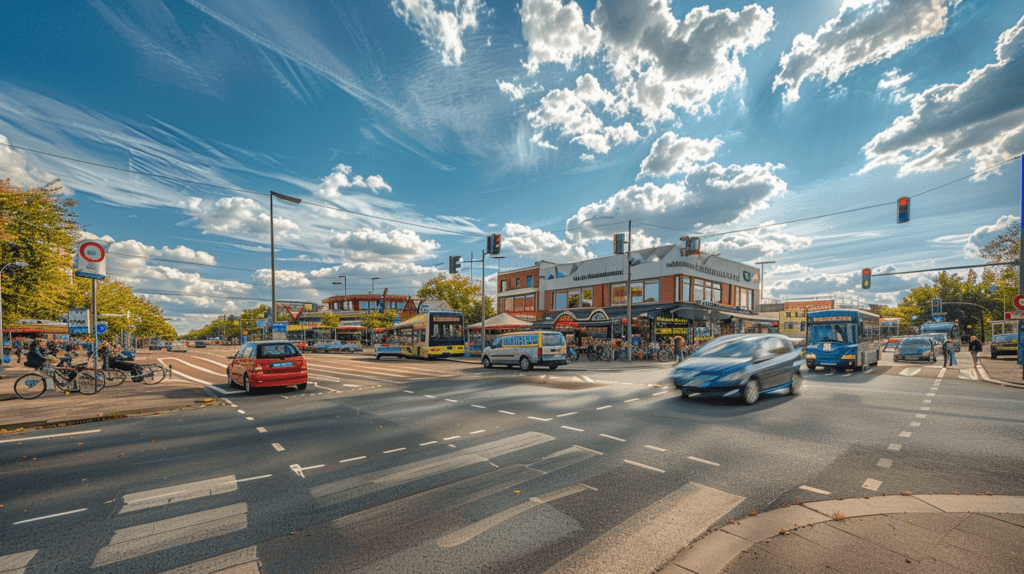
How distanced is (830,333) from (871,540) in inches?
805

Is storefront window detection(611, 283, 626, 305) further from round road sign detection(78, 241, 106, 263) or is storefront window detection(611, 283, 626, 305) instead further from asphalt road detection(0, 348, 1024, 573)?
round road sign detection(78, 241, 106, 263)

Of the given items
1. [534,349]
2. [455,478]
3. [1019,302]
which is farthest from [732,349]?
[1019,302]

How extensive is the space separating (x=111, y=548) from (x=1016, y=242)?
70852 millimetres

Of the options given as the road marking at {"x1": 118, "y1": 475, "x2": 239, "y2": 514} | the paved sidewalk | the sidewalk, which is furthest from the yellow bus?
the paved sidewalk

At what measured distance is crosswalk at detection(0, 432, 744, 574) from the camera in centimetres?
351

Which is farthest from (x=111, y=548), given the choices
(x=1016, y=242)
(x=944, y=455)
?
(x=1016, y=242)

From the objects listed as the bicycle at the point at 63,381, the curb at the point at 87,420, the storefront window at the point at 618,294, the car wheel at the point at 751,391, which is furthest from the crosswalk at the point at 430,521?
the storefront window at the point at 618,294

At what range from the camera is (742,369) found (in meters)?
10.5

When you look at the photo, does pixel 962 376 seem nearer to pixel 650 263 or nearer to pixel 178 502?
pixel 650 263

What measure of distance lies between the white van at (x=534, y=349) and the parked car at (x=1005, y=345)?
102 ft

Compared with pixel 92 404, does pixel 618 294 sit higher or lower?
higher

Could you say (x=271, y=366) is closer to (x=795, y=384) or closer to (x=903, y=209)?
(x=795, y=384)

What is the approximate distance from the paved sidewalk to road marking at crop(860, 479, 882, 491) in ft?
1.54

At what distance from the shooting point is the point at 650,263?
131 ft
